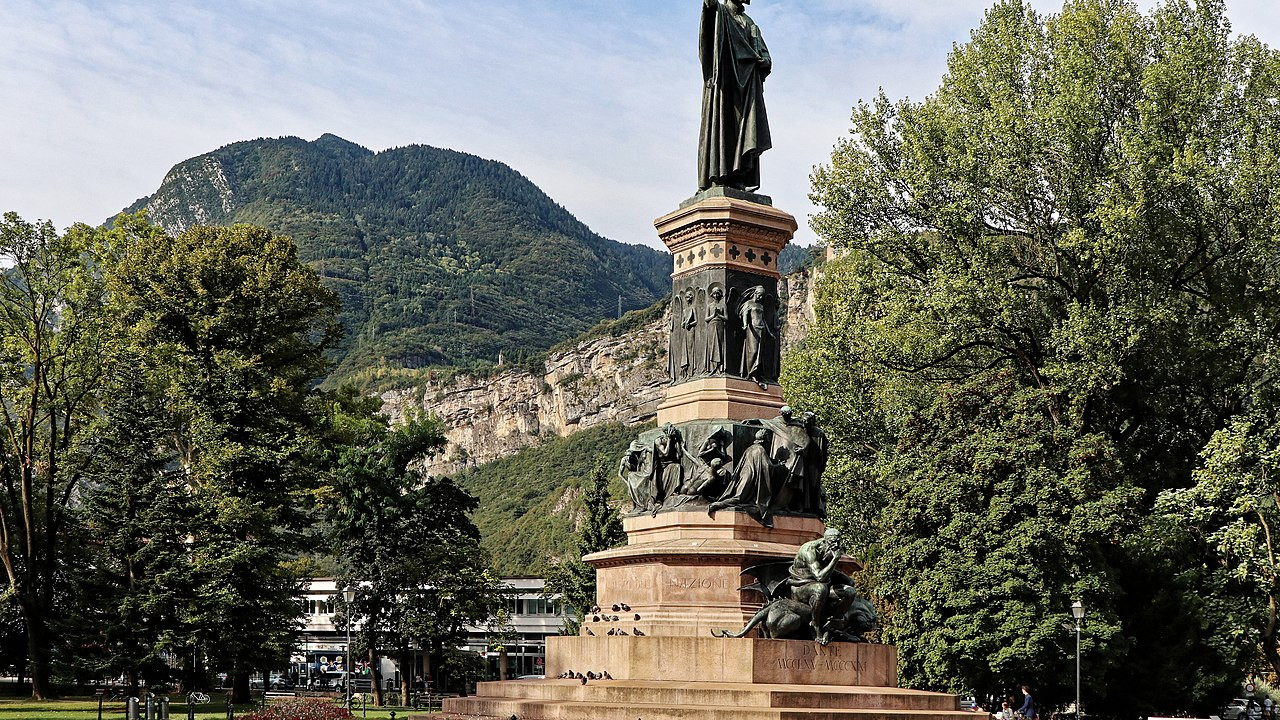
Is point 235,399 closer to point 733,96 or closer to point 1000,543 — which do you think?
point 1000,543

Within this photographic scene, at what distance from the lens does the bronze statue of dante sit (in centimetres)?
2027

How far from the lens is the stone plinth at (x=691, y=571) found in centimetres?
1733

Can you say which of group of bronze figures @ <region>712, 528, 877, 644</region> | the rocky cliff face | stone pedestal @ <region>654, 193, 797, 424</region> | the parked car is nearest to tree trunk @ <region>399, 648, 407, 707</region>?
the parked car

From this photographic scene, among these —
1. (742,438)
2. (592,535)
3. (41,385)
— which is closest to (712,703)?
(742,438)

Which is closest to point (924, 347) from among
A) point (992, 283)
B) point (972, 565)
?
point (992, 283)

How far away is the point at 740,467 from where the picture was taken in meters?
18.3

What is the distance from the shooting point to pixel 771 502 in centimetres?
1830

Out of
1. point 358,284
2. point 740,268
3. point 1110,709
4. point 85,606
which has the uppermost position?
point 358,284

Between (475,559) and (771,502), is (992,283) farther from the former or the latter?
(475,559)

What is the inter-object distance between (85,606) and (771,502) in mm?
21525

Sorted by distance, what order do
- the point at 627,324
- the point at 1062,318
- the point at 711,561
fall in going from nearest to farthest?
the point at 711,561, the point at 1062,318, the point at 627,324

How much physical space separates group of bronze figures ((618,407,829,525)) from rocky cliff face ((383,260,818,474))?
124 meters

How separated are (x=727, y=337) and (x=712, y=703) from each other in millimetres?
5787

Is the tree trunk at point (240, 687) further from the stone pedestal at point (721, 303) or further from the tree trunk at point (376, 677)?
the stone pedestal at point (721, 303)
